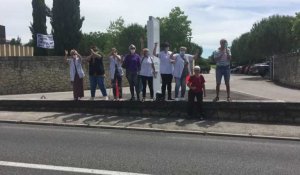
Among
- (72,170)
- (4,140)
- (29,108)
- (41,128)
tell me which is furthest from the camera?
(29,108)

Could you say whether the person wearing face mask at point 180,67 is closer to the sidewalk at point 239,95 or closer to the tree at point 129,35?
the sidewalk at point 239,95

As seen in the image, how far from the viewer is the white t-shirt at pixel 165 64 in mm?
15031

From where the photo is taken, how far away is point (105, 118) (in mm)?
14289

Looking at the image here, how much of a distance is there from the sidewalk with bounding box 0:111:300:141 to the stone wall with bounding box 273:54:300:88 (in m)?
19.3

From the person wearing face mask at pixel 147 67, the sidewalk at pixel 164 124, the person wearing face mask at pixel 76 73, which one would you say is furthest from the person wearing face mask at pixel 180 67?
the person wearing face mask at pixel 76 73

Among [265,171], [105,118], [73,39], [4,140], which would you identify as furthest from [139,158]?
[73,39]

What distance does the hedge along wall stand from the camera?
96.4ft

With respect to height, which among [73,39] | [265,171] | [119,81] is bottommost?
[265,171]

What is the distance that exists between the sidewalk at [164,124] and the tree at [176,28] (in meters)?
64.8

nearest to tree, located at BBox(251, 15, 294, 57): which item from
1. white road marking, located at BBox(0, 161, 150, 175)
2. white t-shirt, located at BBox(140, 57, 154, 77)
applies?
white t-shirt, located at BBox(140, 57, 154, 77)

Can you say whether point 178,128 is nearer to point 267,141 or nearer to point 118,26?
point 267,141

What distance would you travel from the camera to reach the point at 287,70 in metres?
35.4

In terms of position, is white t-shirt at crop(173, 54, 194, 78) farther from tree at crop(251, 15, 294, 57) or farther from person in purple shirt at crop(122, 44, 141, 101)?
tree at crop(251, 15, 294, 57)

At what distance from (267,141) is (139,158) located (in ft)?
11.9
